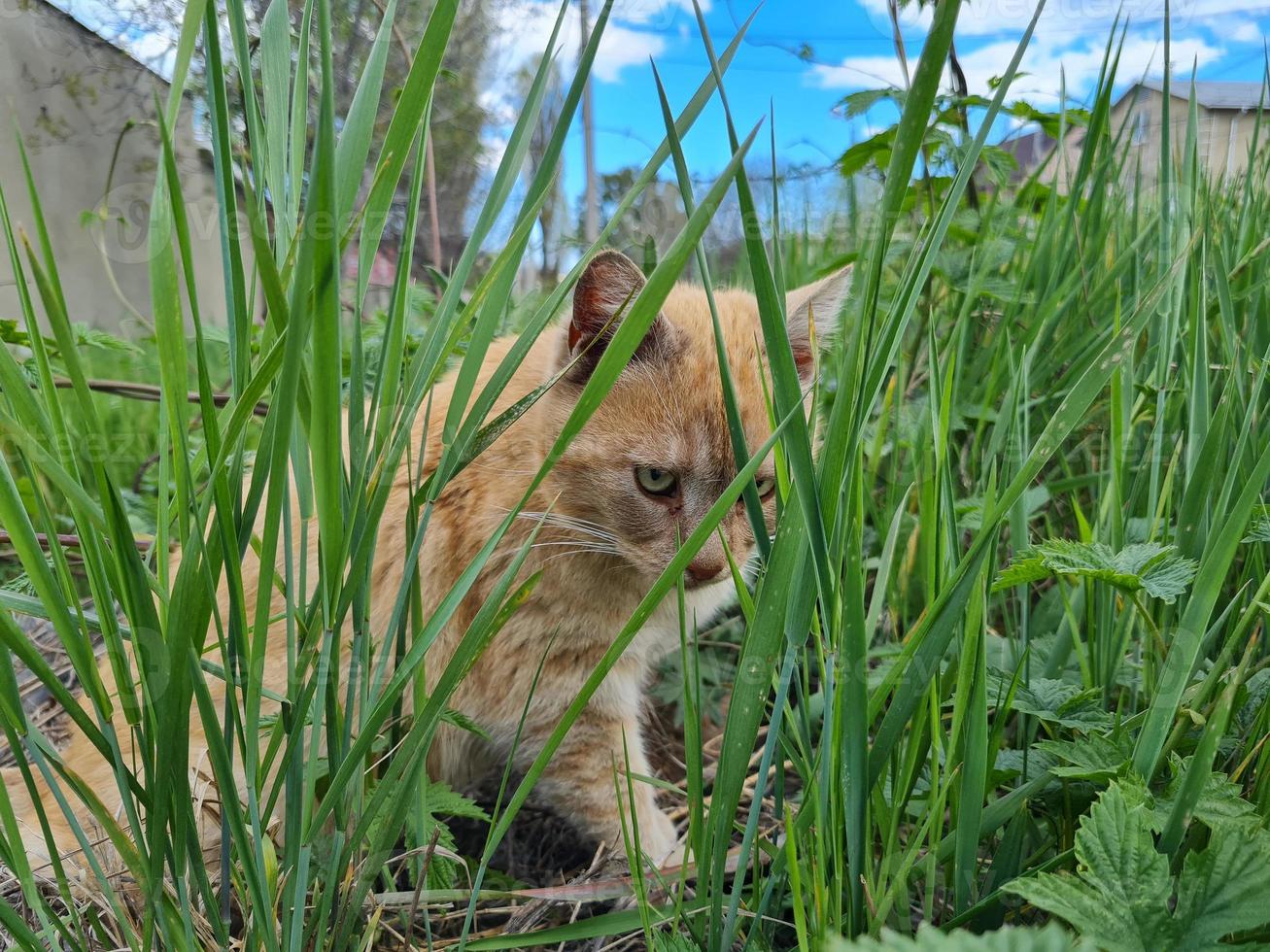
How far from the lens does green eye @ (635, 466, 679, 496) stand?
130 cm

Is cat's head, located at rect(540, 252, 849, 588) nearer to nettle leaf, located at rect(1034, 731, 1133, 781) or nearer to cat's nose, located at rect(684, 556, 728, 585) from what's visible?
cat's nose, located at rect(684, 556, 728, 585)

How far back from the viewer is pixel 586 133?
1391mm

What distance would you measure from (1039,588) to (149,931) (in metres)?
1.29

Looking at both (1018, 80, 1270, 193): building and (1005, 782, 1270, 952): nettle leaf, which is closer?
(1005, 782, 1270, 952): nettle leaf

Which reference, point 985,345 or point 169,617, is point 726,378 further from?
point 985,345

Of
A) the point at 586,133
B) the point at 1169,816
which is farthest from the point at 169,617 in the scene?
the point at 586,133

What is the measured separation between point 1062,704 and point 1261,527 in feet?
0.82

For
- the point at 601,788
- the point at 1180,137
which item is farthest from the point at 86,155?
the point at 1180,137

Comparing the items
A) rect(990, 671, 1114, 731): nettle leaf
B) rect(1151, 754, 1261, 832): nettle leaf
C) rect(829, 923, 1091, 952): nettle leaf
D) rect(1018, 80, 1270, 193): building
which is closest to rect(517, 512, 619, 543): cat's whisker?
rect(990, 671, 1114, 731): nettle leaf

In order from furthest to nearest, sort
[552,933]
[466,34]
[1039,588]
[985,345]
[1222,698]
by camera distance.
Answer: [985,345] → [466,34] → [1039,588] → [552,933] → [1222,698]

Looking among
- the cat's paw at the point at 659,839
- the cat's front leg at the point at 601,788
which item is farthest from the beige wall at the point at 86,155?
the cat's paw at the point at 659,839

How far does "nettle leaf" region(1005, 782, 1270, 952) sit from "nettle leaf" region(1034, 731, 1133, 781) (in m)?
0.08

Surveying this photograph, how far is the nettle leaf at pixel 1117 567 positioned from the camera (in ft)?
2.22

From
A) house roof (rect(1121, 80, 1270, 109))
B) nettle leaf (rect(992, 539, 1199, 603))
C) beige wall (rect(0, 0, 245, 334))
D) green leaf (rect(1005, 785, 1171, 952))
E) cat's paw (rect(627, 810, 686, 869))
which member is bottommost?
cat's paw (rect(627, 810, 686, 869))
